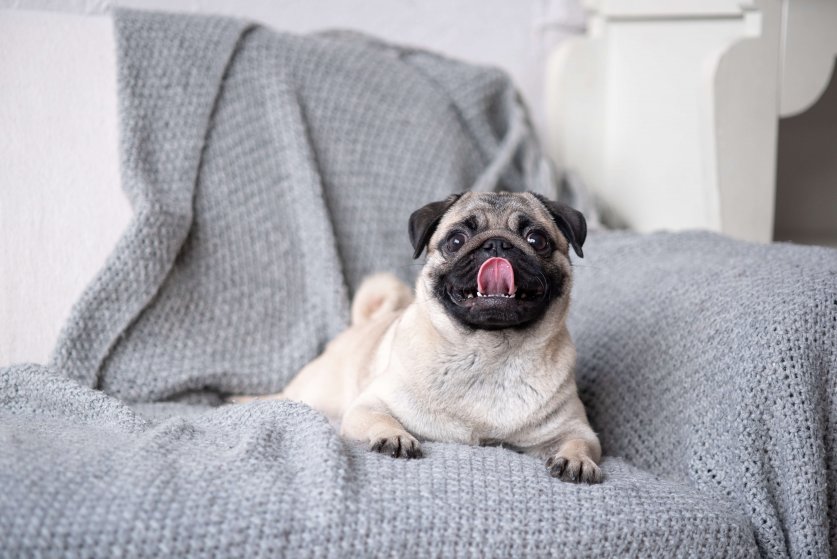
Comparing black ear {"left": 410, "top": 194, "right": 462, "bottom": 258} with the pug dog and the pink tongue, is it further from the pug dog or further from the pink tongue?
the pink tongue

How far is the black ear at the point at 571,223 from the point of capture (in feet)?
4.61

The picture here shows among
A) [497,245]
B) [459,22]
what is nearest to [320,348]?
[497,245]

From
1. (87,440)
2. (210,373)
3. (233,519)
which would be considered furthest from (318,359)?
(233,519)

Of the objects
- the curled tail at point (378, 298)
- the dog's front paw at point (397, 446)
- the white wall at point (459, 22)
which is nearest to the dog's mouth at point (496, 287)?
the dog's front paw at point (397, 446)

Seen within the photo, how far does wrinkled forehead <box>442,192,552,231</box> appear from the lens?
4.67ft

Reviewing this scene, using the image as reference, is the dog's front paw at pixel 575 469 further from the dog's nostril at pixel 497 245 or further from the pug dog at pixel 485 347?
the dog's nostril at pixel 497 245

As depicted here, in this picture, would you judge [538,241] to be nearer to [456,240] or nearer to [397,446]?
[456,240]

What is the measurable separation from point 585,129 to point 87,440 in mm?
1794

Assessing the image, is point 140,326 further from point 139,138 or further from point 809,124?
point 809,124

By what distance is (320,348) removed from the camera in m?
1.95

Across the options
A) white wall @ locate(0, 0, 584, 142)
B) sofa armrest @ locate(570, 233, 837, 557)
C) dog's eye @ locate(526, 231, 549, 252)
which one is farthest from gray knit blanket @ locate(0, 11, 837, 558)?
dog's eye @ locate(526, 231, 549, 252)

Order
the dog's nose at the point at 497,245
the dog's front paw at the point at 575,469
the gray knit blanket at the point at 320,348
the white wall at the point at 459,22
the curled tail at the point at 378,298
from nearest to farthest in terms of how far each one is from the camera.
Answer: the gray knit blanket at the point at 320,348
the dog's front paw at the point at 575,469
the dog's nose at the point at 497,245
the curled tail at the point at 378,298
the white wall at the point at 459,22

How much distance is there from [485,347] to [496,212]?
237mm

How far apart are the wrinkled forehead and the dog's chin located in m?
0.13
